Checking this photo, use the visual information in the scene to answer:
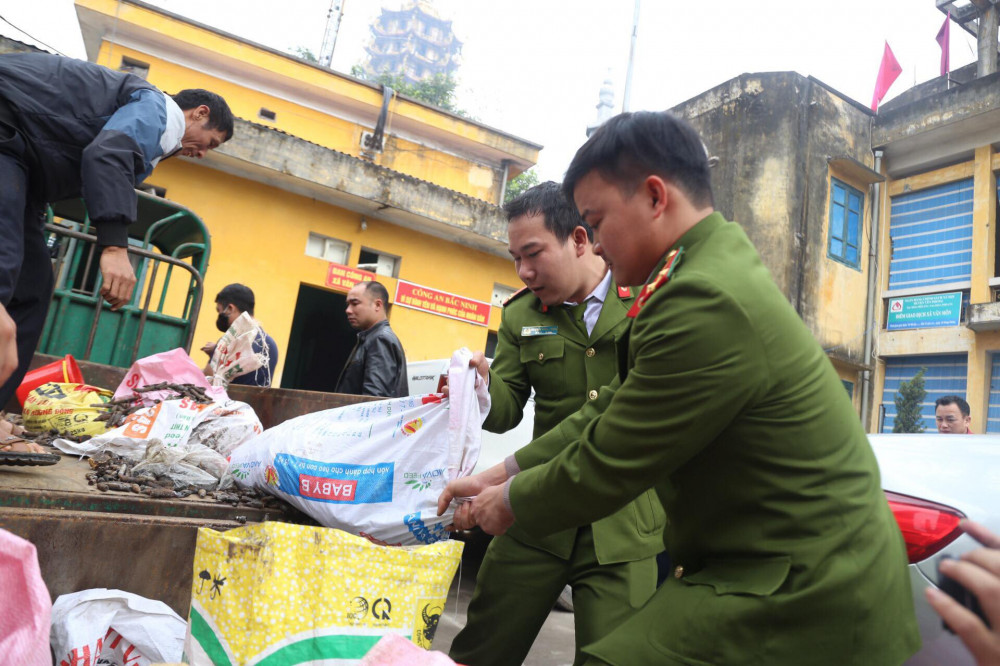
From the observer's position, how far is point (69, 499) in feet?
7.23

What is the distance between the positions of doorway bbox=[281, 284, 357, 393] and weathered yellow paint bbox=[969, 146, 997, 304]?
11160 millimetres

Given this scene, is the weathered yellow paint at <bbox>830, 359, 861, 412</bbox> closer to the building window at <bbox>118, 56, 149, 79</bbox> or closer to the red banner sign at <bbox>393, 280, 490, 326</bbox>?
the red banner sign at <bbox>393, 280, 490, 326</bbox>

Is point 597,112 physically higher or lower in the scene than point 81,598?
higher

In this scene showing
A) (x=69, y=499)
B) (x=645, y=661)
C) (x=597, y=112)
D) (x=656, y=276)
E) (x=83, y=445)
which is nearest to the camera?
(x=645, y=661)

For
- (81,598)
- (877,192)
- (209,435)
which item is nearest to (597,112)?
(877,192)

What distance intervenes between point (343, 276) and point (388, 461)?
9.85m

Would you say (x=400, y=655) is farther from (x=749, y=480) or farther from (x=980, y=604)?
(x=980, y=604)

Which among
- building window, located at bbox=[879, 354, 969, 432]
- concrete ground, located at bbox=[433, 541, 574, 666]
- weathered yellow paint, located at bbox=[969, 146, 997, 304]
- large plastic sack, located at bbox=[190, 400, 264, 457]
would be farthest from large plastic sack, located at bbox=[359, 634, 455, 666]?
weathered yellow paint, located at bbox=[969, 146, 997, 304]

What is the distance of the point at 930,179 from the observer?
1391cm

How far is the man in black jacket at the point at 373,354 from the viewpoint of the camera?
4.42 m

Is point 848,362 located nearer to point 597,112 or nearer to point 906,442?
point 597,112

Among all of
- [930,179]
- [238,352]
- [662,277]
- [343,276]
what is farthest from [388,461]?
[930,179]

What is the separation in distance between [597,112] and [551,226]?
14701 mm

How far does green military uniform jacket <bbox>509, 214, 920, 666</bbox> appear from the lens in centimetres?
113
